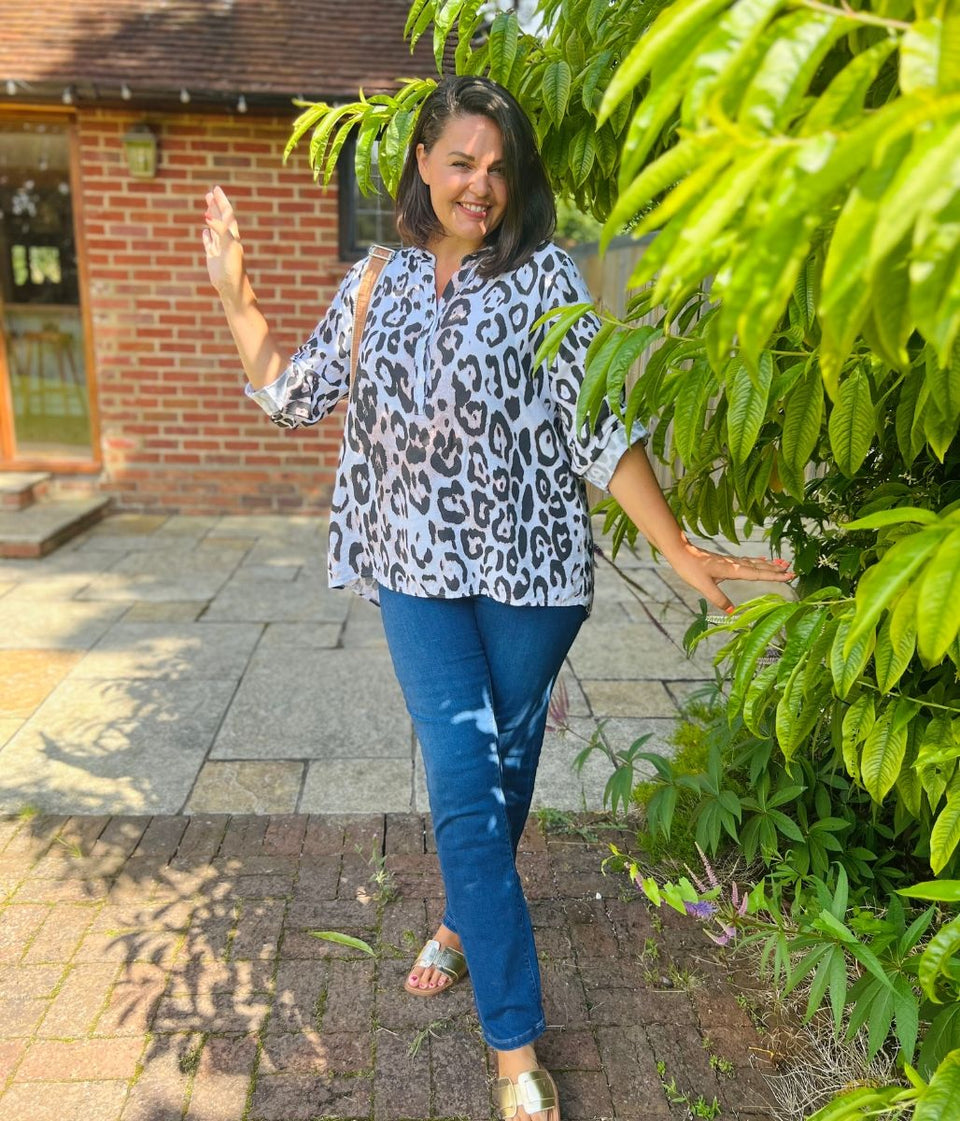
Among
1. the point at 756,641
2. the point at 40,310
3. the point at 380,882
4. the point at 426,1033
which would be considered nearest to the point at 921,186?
the point at 756,641

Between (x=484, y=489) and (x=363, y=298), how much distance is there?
0.49 metres

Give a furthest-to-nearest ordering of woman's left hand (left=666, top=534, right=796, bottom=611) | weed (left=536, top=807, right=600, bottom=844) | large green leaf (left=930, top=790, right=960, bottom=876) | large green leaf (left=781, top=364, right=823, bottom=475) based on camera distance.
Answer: weed (left=536, top=807, right=600, bottom=844) < woman's left hand (left=666, top=534, right=796, bottom=611) < large green leaf (left=781, top=364, right=823, bottom=475) < large green leaf (left=930, top=790, right=960, bottom=876)

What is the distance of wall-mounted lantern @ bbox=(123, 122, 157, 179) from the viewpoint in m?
6.51

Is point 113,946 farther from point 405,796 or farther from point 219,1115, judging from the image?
point 405,796

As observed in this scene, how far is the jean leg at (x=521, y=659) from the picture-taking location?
1980 millimetres

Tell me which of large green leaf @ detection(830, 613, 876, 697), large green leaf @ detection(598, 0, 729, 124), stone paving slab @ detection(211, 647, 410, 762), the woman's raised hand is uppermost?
large green leaf @ detection(598, 0, 729, 124)

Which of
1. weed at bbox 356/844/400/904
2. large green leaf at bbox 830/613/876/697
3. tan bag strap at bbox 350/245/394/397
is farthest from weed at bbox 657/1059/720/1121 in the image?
tan bag strap at bbox 350/245/394/397

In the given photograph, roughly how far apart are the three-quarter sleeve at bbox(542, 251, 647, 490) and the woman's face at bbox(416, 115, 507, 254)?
0.52ft

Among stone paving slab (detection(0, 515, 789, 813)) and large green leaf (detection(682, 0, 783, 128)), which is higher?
large green leaf (detection(682, 0, 783, 128))

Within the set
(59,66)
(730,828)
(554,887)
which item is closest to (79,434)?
(59,66)

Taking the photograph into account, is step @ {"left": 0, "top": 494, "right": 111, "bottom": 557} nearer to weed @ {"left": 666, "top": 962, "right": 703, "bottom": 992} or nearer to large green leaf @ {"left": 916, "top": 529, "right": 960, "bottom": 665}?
weed @ {"left": 666, "top": 962, "right": 703, "bottom": 992}

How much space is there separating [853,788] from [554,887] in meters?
0.82

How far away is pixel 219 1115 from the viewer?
6.40 feet

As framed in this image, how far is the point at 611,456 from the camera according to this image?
188 cm
